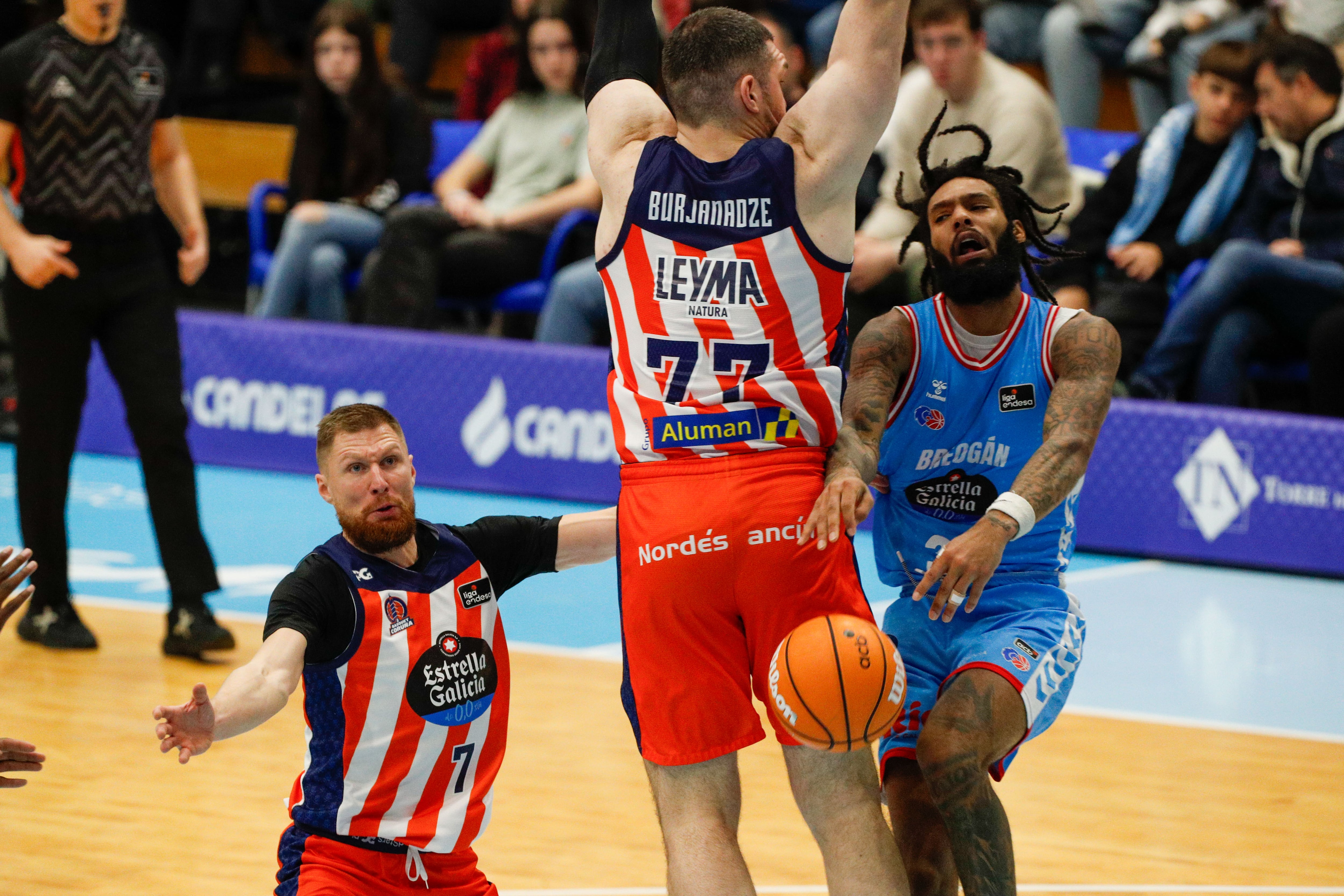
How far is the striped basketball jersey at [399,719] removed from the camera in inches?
133

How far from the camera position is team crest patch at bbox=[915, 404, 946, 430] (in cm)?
375

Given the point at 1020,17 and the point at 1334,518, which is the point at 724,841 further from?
the point at 1020,17

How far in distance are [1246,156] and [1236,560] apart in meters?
1.87

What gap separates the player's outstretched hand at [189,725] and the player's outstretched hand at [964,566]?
52.2 inches

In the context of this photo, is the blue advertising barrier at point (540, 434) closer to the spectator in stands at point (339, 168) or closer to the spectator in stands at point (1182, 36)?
the spectator in stands at point (339, 168)

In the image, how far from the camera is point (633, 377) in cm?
333

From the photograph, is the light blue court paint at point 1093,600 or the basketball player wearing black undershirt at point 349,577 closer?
the basketball player wearing black undershirt at point 349,577

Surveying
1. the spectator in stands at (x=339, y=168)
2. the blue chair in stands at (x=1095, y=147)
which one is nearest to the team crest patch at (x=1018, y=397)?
the blue chair in stands at (x=1095, y=147)

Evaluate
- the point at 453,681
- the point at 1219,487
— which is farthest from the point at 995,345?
the point at 1219,487

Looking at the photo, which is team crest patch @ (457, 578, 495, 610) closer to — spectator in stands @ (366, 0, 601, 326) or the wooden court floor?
the wooden court floor

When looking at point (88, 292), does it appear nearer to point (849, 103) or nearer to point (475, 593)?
point (475, 593)

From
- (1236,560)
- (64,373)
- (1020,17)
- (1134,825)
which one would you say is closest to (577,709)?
(1134,825)

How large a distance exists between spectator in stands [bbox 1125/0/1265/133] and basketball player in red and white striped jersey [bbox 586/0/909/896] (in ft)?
20.4

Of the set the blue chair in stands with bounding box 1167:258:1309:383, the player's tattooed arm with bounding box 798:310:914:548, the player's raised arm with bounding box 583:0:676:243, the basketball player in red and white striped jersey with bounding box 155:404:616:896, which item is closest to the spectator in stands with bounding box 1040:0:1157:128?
the blue chair in stands with bounding box 1167:258:1309:383
